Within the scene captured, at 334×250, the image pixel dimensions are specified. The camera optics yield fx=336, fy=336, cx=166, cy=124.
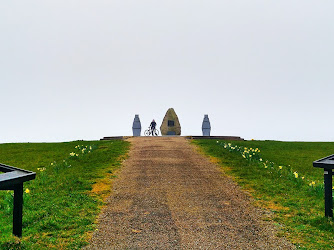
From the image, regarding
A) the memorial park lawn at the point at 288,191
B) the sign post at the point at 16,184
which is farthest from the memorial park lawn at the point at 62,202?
the memorial park lawn at the point at 288,191

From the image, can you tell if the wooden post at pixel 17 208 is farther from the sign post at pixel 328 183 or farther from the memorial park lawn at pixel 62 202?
the sign post at pixel 328 183

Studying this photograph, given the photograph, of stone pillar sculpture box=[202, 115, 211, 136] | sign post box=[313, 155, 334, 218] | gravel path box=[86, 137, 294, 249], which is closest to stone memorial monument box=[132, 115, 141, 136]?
stone pillar sculpture box=[202, 115, 211, 136]

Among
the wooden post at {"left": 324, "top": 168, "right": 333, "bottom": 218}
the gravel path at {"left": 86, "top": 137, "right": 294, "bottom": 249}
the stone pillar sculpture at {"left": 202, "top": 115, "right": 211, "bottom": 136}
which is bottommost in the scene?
the gravel path at {"left": 86, "top": 137, "right": 294, "bottom": 249}

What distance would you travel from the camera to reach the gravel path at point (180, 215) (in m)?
6.71

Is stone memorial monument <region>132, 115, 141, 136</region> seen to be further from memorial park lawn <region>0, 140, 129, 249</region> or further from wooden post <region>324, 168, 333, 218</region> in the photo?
→ wooden post <region>324, 168, 333, 218</region>

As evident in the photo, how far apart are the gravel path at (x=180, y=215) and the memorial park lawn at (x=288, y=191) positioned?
1.50ft

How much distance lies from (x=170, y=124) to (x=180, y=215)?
99.2 ft

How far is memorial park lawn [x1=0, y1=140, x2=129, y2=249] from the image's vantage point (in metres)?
6.86

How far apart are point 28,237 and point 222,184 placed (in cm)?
690

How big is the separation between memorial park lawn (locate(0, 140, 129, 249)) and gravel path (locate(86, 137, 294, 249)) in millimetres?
454

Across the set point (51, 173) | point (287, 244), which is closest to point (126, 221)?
point (287, 244)

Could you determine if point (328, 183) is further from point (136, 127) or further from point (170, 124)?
point (136, 127)

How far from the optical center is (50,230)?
7441 millimetres

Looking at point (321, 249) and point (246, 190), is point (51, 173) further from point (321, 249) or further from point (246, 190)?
point (321, 249)
